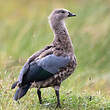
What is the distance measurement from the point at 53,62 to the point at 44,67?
169mm

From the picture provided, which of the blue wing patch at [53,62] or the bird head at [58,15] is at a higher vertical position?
the bird head at [58,15]

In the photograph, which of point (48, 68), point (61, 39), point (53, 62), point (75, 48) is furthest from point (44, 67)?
point (75, 48)

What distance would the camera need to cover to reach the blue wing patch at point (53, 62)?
6719mm

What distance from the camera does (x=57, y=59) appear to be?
6832 millimetres

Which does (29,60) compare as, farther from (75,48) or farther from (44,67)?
(75,48)

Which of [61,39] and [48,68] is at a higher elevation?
[61,39]

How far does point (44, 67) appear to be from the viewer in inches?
264

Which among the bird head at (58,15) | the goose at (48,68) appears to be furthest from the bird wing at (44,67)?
the bird head at (58,15)

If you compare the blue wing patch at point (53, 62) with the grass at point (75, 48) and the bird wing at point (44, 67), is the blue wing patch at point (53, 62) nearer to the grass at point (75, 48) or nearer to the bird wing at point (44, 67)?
the bird wing at point (44, 67)

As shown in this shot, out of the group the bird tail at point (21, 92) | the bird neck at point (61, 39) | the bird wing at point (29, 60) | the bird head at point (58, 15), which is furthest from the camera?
the bird head at point (58, 15)

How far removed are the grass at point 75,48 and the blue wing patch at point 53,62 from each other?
0.53 metres

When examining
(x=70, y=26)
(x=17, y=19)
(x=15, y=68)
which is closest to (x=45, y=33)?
(x=70, y=26)

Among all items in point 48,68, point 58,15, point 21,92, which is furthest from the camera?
point 58,15

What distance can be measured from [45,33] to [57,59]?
5981 millimetres
